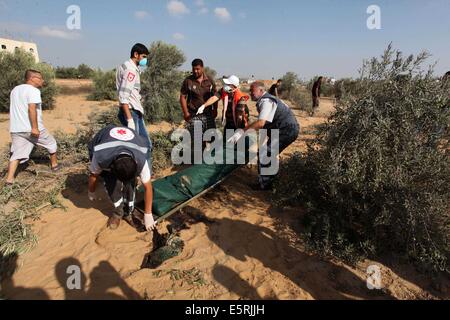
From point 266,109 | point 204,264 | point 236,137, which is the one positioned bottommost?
point 204,264

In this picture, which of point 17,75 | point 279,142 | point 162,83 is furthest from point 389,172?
point 17,75

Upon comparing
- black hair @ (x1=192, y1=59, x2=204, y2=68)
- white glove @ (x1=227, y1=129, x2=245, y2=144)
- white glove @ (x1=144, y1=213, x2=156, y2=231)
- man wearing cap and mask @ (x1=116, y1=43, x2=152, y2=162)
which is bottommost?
white glove @ (x1=144, y1=213, x2=156, y2=231)

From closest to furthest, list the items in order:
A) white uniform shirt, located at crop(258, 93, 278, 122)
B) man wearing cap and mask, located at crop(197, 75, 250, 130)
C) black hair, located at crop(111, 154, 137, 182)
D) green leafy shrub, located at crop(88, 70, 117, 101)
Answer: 1. black hair, located at crop(111, 154, 137, 182)
2. white uniform shirt, located at crop(258, 93, 278, 122)
3. man wearing cap and mask, located at crop(197, 75, 250, 130)
4. green leafy shrub, located at crop(88, 70, 117, 101)

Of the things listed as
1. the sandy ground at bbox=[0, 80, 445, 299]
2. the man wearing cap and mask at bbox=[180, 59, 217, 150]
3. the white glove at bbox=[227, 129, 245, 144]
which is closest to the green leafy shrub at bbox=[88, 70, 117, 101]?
the man wearing cap and mask at bbox=[180, 59, 217, 150]

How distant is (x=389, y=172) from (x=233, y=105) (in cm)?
244

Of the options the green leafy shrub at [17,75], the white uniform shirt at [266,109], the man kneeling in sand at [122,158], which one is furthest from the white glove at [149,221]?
the green leafy shrub at [17,75]

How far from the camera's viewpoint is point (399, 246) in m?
2.91

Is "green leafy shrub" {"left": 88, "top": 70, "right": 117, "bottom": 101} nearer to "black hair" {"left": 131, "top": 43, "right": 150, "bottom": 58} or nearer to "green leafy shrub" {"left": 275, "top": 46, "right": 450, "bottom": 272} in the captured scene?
"black hair" {"left": 131, "top": 43, "right": 150, "bottom": 58}

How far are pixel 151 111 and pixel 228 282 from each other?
7.00 meters

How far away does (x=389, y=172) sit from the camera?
2.73 m

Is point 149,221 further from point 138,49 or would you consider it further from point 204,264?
point 138,49

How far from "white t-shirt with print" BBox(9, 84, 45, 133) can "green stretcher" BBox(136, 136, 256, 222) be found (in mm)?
2012

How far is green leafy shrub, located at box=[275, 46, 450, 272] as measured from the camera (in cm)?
268

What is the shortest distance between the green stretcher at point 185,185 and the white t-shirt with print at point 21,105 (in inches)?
79.2
